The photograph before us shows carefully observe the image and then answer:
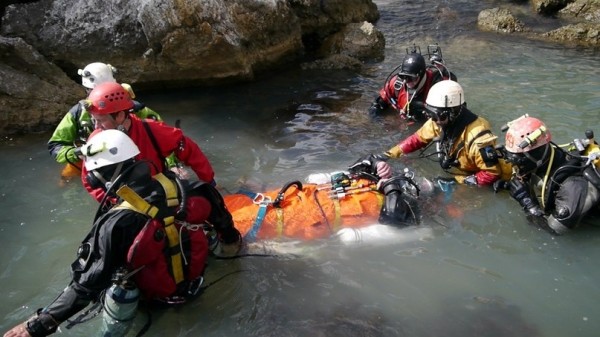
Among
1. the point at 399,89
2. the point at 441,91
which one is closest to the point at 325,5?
the point at 399,89

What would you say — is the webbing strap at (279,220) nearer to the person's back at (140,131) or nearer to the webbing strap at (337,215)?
the webbing strap at (337,215)

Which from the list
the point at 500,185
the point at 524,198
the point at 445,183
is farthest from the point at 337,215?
the point at 500,185

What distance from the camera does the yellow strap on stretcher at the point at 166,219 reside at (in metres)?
3.18

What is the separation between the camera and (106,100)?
4.31 metres

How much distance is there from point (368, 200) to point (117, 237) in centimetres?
266

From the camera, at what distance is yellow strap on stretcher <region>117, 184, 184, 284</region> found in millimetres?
3176

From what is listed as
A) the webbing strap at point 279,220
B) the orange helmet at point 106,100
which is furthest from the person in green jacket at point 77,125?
the webbing strap at point 279,220

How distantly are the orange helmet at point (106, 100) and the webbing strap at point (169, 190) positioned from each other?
1.20 metres

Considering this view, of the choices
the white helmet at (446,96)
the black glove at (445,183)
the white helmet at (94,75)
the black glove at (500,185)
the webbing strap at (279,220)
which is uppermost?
the white helmet at (94,75)

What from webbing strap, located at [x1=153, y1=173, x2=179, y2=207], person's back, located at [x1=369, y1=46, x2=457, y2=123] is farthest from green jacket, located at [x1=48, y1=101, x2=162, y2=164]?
person's back, located at [x1=369, y1=46, x2=457, y2=123]

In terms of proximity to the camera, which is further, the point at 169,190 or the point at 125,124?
the point at 125,124

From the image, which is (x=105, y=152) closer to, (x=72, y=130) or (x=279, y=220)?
(x=279, y=220)

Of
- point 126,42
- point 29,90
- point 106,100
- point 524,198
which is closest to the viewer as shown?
point 106,100

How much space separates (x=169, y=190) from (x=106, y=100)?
4.55ft
